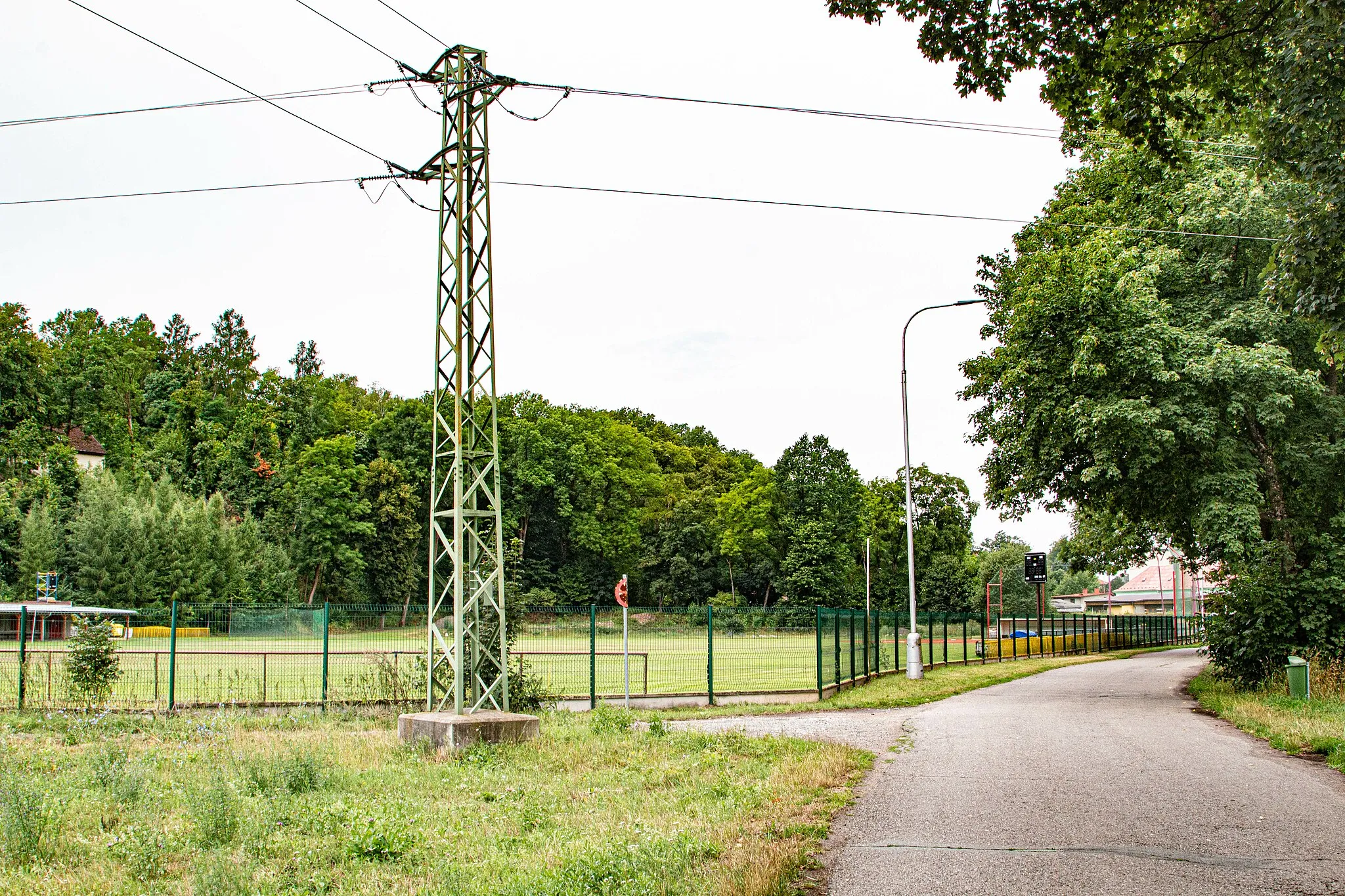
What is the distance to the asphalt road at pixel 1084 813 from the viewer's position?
7.03 meters

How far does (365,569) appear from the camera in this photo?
76.8m

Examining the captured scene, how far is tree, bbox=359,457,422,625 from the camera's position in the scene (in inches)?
3031

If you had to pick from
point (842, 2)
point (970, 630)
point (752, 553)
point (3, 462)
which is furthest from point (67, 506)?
point (842, 2)

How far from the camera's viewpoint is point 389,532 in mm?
77875

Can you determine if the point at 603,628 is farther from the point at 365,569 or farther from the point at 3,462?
the point at 3,462

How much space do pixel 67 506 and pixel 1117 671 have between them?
6525 centimetres

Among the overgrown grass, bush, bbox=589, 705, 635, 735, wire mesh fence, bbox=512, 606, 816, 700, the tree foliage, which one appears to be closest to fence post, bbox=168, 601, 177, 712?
the overgrown grass

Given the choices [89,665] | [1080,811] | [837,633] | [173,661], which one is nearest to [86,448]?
[173,661]

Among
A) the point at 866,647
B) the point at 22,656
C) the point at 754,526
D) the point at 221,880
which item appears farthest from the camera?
the point at 754,526

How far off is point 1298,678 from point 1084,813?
1292 cm

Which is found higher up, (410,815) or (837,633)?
(837,633)

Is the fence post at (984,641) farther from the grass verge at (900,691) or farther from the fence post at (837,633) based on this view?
the fence post at (837,633)

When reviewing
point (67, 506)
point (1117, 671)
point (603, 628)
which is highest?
point (67, 506)

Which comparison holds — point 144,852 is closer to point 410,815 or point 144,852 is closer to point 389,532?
point 410,815
